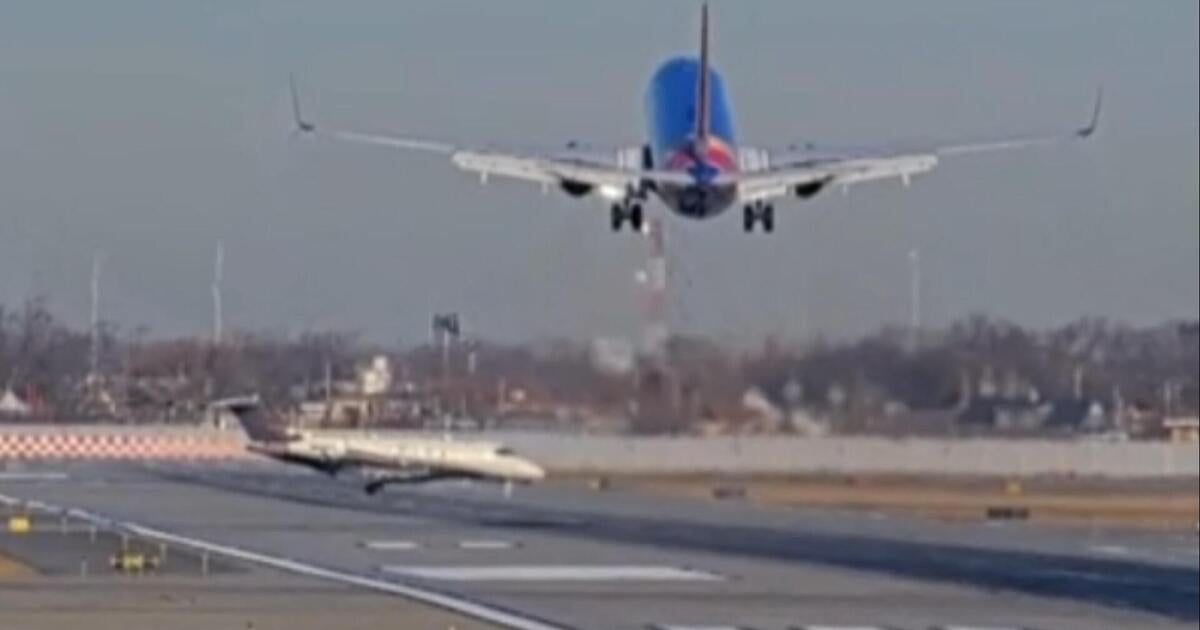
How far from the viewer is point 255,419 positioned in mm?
61406

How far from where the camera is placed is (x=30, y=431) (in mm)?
43156

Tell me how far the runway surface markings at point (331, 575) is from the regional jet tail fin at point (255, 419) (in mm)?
2496

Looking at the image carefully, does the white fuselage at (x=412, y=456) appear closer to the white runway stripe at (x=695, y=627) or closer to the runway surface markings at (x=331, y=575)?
the runway surface markings at (x=331, y=575)

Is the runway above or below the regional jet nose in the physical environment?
below

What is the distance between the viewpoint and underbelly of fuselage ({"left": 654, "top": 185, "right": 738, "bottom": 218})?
6675 centimetres

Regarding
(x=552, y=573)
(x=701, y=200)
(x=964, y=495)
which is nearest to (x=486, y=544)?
(x=552, y=573)

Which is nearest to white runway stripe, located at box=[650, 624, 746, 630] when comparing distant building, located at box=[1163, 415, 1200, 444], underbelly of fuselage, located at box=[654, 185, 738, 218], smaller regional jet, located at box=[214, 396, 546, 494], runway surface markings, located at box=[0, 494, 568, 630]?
runway surface markings, located at box=[0, 494, 568, 630]

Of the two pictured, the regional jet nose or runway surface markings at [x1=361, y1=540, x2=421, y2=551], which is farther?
the regional jet nose

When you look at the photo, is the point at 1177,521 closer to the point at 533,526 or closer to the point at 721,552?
the point at 533,526

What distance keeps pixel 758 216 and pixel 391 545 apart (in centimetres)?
1394

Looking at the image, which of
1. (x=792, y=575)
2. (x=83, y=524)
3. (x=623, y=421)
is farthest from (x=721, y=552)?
Answer: (x=83, y=524)

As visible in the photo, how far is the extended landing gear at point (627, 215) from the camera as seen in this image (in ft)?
214

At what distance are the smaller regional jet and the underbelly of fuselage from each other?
394 inches

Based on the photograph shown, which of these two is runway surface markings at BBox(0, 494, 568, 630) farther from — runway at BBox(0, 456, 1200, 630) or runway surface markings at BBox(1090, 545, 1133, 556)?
runway surface markings at BBox(1090, 545, 1133, 556)
